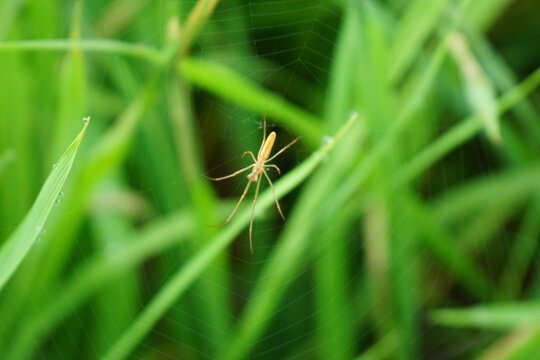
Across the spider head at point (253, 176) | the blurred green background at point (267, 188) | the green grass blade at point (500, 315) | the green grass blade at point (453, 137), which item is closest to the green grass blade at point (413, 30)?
the blurred green background at point (267, 188)

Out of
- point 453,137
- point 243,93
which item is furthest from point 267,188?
point 453,137

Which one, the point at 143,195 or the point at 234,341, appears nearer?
the point at 234,341

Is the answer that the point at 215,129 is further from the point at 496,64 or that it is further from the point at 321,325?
the point at 496,64

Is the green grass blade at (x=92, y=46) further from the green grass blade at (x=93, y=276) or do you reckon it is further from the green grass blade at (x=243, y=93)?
the green grass blade at (x=93, y=276)

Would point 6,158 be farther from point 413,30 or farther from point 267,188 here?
point 413,30

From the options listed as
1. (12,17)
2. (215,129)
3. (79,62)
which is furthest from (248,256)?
(12,17)

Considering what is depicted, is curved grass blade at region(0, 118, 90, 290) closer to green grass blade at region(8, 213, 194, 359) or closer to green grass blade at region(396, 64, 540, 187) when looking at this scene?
green grass blade at region(8, 213, 194, 359)
